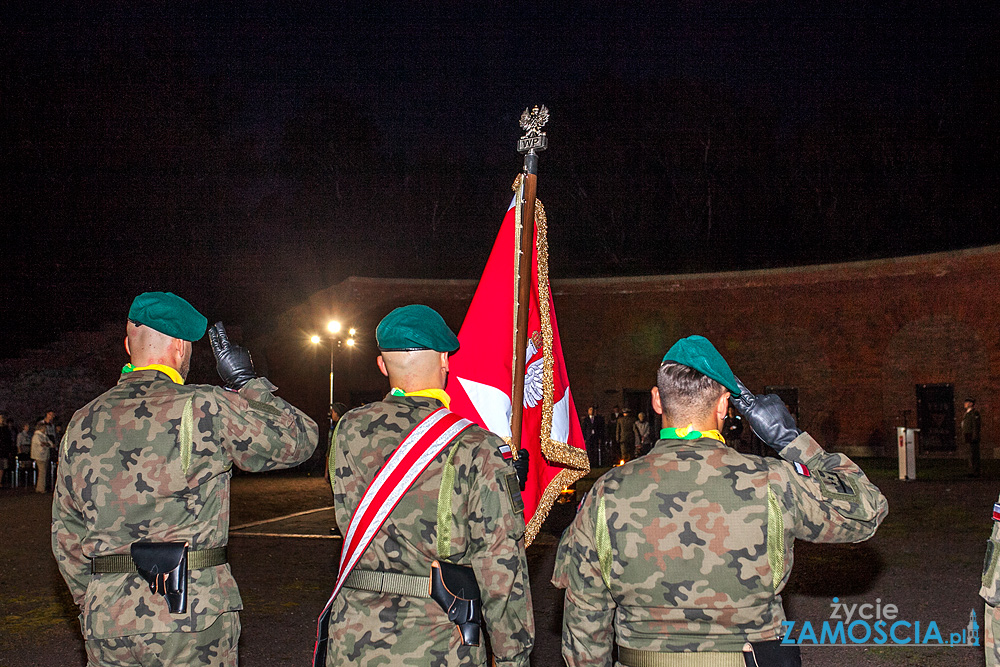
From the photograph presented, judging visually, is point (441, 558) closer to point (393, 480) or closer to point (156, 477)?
point (393, 480)

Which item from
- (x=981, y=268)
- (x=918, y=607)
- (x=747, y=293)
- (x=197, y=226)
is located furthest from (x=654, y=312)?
(x=918, y=607)

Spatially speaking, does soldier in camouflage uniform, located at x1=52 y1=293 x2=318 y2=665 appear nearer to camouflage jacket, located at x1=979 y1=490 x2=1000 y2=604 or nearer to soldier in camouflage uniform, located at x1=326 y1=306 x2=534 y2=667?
soldier in camouflage uniform, located at x1=326 y1=306 x2=534 y2=667

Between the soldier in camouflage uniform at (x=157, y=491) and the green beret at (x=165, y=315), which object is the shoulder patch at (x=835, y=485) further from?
the green beret at (x=165, y=315)

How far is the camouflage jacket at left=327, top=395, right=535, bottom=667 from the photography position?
2.63 metres

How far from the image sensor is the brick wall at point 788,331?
23.9 m

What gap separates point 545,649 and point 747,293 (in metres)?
23.2

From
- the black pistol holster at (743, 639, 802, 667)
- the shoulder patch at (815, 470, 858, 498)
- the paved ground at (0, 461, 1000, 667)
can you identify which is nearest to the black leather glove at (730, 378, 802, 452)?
the shoulder patch at (815, 470, 858, 498)

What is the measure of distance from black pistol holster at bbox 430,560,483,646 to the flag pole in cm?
165

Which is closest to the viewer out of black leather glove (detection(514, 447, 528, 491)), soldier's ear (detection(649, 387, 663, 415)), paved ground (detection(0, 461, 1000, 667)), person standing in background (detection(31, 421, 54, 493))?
soldier's ear (detection(649, 387, 663, 415))

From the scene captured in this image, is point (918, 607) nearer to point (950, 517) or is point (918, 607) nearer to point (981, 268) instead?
point (950, 517)

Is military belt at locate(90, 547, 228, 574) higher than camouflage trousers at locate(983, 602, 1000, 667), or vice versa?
military belt at locate(90, 547, 228, 574)

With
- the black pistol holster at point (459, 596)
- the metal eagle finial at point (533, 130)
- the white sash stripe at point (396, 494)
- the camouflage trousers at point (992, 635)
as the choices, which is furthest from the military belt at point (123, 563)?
the camouflage trousers at point (992, 635)

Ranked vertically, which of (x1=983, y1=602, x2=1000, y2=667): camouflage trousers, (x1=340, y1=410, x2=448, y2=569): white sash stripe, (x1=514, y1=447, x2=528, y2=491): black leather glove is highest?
(x1=340, y1=410, x2=448, y2=569): white sash stripe

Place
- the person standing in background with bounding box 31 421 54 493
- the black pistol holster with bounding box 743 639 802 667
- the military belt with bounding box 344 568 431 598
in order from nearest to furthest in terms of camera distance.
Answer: the black pistol holster with bounding box 743 639 802 667 → the military belt with bounding box 344 568 431 598 → the person standing in background with bounding box 31 421 54 493
